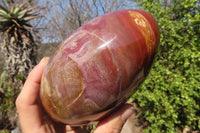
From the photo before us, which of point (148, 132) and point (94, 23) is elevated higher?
point (94, 23)

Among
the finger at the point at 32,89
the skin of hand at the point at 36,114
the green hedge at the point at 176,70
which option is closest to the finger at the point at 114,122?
the skin of hand at the point at 36,114

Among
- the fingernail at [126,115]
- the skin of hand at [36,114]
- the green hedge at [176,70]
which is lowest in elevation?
the green hedge at [176,70]

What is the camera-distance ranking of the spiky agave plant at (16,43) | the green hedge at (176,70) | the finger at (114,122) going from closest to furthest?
the finger at (114,122) < the green hedge at (176,70) < the spiky agave plant at (16,43)

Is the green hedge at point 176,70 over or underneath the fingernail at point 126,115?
underneath

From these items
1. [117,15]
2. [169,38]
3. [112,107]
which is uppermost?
[117,15]

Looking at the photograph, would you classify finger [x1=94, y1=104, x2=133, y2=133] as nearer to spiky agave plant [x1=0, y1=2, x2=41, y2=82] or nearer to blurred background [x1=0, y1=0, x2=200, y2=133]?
blurred background [x1=0, y1=0, x2=200, y2=133]

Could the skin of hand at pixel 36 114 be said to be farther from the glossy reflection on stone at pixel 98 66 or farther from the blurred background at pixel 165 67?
the blurred background at pixel 165 67

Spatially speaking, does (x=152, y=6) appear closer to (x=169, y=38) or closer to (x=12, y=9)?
(x=169, y=38)

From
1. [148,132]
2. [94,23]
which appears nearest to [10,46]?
[94,23]
